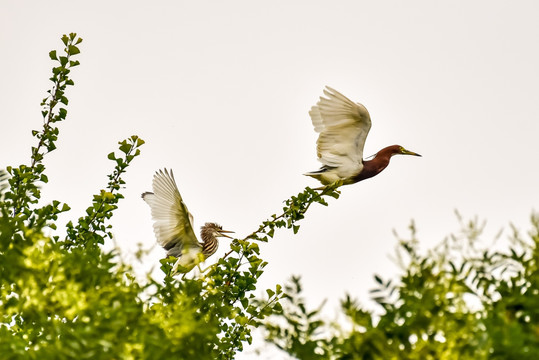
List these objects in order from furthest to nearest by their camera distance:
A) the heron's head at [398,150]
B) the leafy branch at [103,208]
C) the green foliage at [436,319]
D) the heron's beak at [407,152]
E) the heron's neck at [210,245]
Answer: the heron's beak at [407,152], the heron's head at [398,150], the heron's neck at [210,245], the leafy branch at [103,208], the green foliage at [436,319]

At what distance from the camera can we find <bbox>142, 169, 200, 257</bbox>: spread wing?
7.88 m

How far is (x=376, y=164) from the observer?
8688mm

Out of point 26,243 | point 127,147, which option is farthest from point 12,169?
point 26,243

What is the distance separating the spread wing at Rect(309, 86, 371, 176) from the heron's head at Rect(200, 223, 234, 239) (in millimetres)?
1621

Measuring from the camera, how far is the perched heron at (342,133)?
845cm

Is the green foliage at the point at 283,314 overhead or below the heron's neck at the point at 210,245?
below

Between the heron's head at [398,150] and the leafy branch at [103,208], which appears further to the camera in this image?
the heron's head at [398,150]

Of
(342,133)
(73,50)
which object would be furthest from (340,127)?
(73,50)

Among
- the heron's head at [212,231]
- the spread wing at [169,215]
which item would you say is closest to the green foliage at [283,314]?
the spread wing at [169,215]

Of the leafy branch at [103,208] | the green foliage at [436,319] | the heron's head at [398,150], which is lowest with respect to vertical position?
the green foliage at [436,319]

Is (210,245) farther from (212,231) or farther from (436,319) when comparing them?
(436,319)

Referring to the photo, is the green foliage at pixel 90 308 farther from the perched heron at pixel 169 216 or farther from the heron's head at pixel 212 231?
the heron's head at pixel 212 231

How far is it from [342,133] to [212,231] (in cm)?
197

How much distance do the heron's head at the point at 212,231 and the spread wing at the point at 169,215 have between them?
1240 millimetres
